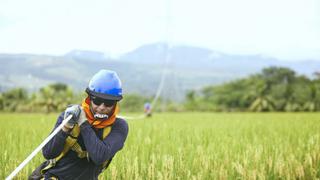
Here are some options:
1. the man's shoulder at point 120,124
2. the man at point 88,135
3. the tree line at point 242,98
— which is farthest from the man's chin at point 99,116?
the tree line at point 242,98

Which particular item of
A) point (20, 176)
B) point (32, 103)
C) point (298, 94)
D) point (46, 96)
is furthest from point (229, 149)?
point (298, 94)

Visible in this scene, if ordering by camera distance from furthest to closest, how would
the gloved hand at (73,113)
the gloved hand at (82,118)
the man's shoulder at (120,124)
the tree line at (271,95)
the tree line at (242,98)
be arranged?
the tree line at (271,95)
the tree line at (242,98)
the man's shoulder at (120,124)
the gloved hand at (82,118)
the gloved hand at (73,113)

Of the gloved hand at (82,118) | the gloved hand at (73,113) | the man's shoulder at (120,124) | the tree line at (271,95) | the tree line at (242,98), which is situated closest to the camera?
the gloved hand at (73,113)

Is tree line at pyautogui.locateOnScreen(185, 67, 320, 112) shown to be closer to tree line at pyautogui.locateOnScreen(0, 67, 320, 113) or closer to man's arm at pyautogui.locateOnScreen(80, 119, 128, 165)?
tree line at pyautogui.locateOnScreen(0, 67, 320, 113)

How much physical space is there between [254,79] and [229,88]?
18.4 feet

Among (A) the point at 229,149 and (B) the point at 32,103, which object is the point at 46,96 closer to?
(B) the point at 32,103

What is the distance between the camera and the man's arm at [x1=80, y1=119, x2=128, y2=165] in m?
2.52

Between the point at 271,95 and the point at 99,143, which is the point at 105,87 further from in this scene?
the point at 271,95

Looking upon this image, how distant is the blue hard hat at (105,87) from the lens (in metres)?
2.50

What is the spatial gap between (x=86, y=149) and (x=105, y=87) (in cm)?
39

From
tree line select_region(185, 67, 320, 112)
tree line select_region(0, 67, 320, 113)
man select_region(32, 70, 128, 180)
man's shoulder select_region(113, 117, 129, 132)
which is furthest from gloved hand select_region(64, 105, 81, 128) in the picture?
tree line select_region(185, 67, 320, 112)

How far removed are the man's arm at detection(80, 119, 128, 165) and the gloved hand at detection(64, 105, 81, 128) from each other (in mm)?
101

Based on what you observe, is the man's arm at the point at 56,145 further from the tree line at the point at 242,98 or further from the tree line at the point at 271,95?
the tree line at the point at 271,95

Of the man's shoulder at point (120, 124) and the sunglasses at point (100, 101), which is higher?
the sunglasses at point (100, 101)
